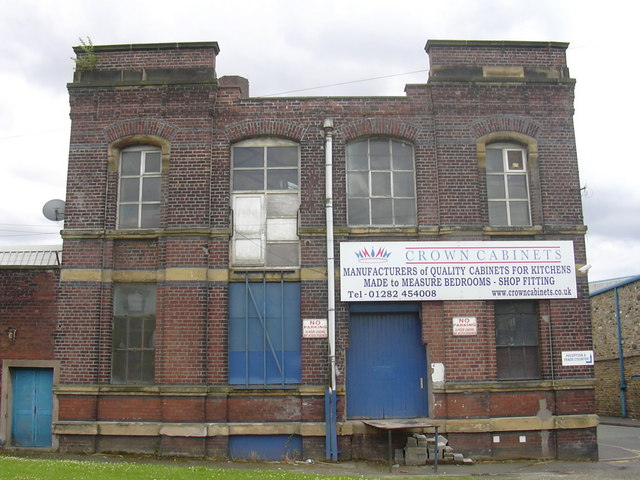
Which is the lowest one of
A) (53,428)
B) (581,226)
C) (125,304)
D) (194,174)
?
(53,428)

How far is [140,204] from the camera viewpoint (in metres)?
14.6

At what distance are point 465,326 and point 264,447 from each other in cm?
480

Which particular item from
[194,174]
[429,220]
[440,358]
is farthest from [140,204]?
[440,358]

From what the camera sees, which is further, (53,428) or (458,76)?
(458,76)

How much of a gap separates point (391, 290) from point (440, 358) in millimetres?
1730

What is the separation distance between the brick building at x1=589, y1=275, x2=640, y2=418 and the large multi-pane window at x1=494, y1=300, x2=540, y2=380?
1157 cm

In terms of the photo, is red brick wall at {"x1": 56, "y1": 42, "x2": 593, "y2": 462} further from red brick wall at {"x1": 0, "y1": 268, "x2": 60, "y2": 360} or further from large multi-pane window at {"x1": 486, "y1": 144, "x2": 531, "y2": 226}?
red brick wall at {"x1": 0, "y1": 268, "x2": 60, "y2": 360}

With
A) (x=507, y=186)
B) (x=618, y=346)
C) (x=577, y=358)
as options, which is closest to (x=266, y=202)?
(x=507, y=186)

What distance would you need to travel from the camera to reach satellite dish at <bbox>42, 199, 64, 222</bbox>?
15977mm

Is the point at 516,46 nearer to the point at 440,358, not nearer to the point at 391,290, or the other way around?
the point at 391,290

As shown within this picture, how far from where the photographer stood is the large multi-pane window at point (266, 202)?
47.0 feet

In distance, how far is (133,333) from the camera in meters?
14.1

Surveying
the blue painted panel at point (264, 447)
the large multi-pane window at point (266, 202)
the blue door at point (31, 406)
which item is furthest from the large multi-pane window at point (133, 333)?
the blue painted panel at point (264, 447)

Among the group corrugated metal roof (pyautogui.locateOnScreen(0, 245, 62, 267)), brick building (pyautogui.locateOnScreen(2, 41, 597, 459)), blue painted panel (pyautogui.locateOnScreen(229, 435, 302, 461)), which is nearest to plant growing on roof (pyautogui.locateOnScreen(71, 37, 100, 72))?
brick building (pyautogui.locateOnScreen(2, 41, 597, 459))
